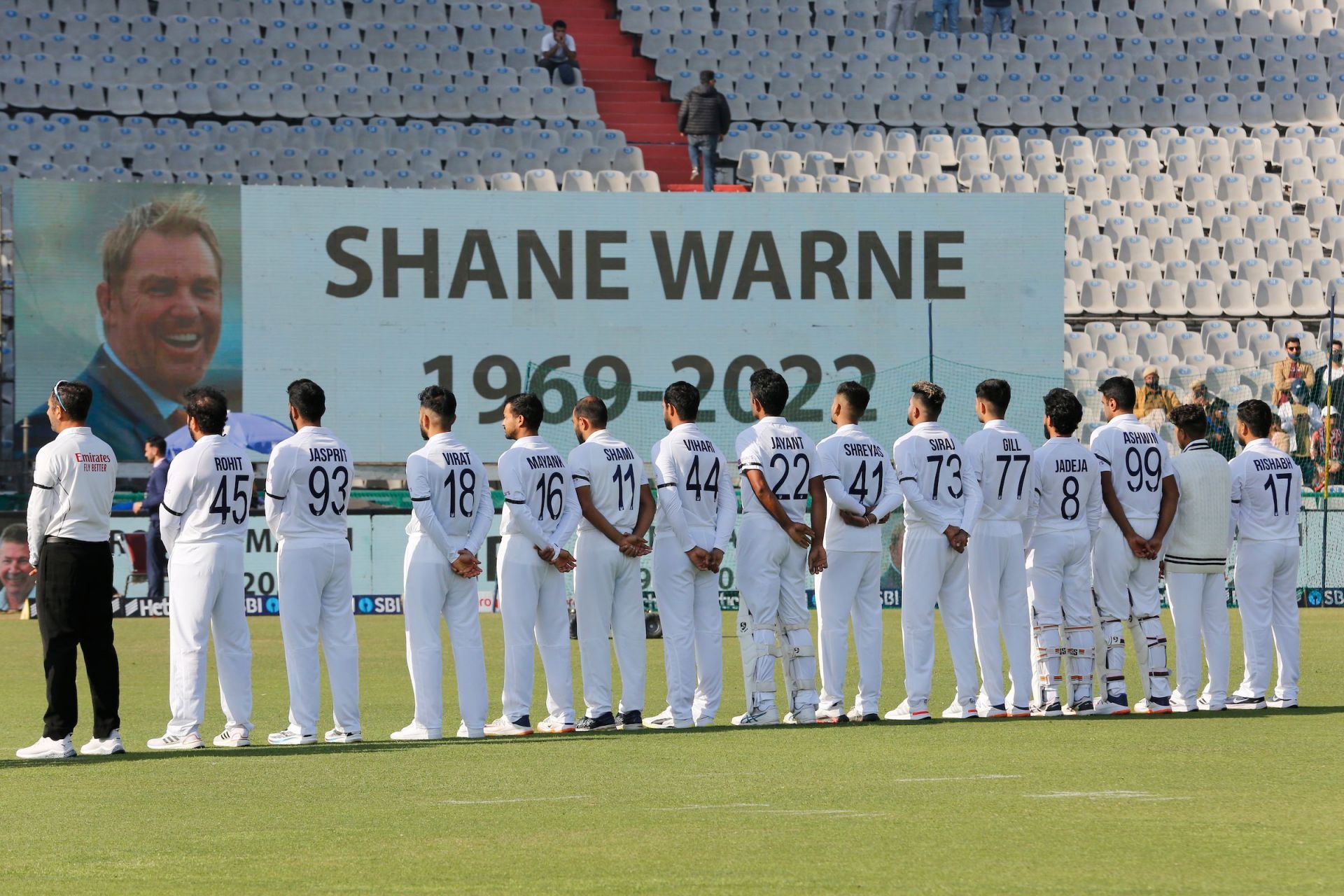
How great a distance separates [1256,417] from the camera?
37.0ft

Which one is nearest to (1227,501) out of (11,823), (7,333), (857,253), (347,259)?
(11,823)

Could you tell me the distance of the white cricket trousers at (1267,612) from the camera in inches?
445

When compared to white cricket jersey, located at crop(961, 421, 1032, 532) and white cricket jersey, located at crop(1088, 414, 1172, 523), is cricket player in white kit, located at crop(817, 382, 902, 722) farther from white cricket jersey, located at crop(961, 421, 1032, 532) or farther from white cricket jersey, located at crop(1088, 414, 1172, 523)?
white cricket jersey, located at crop(1088, 414, 1172, 523)

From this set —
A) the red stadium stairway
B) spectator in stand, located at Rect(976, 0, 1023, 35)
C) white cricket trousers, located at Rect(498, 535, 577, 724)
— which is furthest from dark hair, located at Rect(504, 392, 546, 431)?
spectator in stand, located at Rect(976, 0, 1023, 35)

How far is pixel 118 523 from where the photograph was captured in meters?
20.1

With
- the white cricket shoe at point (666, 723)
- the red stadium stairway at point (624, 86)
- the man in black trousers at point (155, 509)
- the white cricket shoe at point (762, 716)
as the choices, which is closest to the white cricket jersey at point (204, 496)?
the white cricket shoe at point (666, 723)

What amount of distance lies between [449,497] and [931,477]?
2.86m

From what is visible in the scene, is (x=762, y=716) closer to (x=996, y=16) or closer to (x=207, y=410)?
(x=207, y=410)

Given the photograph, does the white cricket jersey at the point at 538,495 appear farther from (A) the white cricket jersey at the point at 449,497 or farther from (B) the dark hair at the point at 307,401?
(B) the dark hair at the point at 307,401

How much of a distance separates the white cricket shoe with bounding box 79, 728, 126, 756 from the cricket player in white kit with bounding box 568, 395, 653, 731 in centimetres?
256

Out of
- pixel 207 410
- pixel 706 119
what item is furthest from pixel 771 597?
pixel 706 119

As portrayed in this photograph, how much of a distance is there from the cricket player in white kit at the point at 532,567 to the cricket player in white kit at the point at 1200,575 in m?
3.81

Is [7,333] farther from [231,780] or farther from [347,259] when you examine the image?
[231,780]

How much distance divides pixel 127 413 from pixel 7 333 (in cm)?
338
